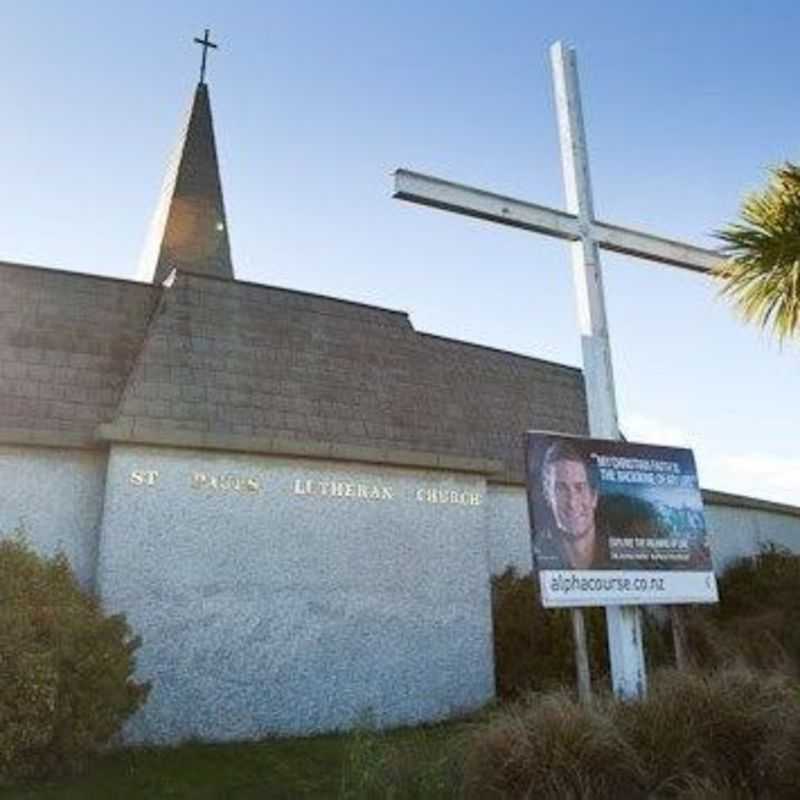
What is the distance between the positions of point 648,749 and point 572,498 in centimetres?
323

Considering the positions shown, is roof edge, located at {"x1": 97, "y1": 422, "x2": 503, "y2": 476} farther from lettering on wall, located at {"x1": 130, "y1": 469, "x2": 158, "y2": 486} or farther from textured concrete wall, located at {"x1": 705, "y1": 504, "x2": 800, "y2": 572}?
textured concrete wall, located at {"x1": 705, "y1": 504, "x2": 800, "y2": 572}

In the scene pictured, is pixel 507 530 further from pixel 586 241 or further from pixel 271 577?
pixel 586 241

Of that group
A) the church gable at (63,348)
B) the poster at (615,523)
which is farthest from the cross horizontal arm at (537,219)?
the church gable at (63,348)

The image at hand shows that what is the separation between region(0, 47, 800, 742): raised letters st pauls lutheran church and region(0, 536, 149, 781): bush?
58.5 inches

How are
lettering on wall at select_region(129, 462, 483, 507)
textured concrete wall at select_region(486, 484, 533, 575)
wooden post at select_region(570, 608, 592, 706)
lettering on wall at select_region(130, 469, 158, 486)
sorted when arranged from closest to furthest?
wooden post at select_region(570, 608, 592, 706), lettering on wall at select_region(130, 469, 158, 486), lettering on wall at select_region(129, 462, 483, 507), textured concrete wall at select_region(486, 484, 533, 575)

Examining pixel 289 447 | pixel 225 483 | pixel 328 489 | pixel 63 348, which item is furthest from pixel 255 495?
pixel 63 348

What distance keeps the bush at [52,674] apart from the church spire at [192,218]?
9644mm

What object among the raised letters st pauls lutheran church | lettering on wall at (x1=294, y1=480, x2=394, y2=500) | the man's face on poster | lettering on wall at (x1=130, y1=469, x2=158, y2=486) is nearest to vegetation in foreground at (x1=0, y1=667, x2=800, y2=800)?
the man's face on poster

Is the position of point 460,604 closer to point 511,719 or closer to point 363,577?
point 363,577

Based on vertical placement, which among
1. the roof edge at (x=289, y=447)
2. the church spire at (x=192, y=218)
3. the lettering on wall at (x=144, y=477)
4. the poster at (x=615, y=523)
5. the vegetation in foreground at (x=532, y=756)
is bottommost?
the vegetation in foreground at (x=532, y=756)

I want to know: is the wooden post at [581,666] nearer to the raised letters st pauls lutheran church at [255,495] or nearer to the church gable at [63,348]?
the raised letters st pauls lutheran church at [255,495]

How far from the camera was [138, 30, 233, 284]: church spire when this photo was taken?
18.9m

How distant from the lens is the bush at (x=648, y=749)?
20.8ft

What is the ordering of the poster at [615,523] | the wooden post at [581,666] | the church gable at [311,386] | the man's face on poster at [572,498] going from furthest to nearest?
1. the church gable at [311,386]
2. the man's face on poster at [572,498]
3. the poster at [615,523]
4. the wooden post at [581,666]
